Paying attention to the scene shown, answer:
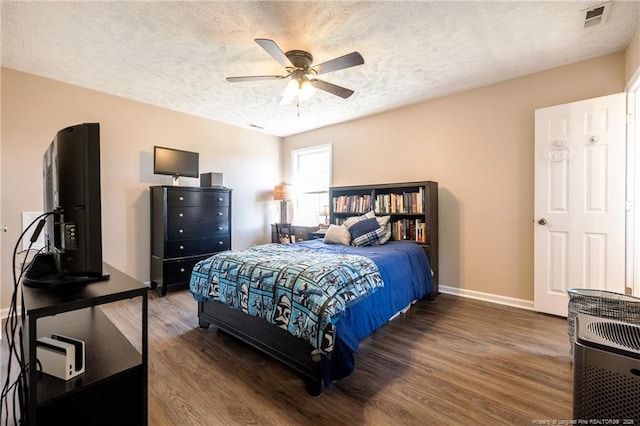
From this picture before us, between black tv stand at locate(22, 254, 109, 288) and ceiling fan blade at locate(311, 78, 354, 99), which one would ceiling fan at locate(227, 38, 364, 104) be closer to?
ceiling fan blade at locate(311, 78, 354, 99)

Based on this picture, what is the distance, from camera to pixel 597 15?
2094mm

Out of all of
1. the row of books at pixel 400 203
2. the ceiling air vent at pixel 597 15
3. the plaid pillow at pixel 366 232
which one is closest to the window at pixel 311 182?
the row of books at pixel 400 203

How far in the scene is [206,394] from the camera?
5.56 feet

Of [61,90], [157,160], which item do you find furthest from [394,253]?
[61,90]

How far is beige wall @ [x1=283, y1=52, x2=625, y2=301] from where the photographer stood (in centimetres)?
293

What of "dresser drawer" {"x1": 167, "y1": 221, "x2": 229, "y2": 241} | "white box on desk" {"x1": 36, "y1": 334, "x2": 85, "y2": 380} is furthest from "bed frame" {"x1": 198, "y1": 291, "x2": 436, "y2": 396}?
"dresser drawer" {"x1": 167, "y1": 221, "x2": 229, "y2": 241}

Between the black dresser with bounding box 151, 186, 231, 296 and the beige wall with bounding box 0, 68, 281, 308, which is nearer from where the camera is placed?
the beige wall with bounding box 0, 68, 281, 308

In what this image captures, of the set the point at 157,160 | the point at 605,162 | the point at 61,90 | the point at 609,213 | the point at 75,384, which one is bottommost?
the point at 75,384

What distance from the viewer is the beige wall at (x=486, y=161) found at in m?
2.93

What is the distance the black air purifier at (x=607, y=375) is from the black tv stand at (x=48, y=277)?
2.08 meters

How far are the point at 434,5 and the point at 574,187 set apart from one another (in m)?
2.16

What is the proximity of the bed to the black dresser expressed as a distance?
4.35 feet

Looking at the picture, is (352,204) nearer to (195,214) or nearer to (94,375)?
(195,214)

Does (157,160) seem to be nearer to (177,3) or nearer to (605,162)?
(177,3)
